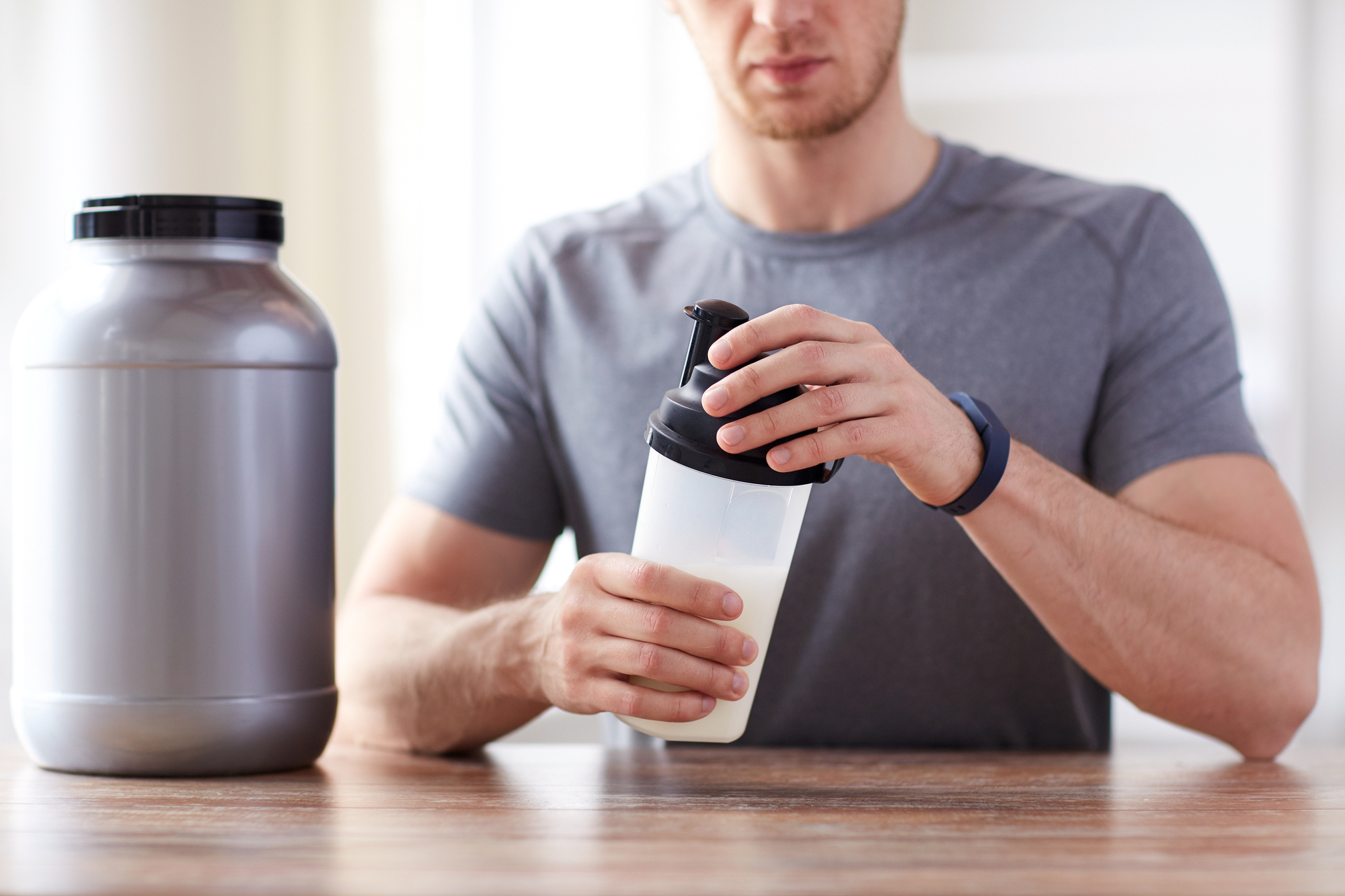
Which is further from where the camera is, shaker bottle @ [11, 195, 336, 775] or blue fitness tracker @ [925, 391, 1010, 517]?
blue fitness tracker @ [925, 391, 1010, 517]

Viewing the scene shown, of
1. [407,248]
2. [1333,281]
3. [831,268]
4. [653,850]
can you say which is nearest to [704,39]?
[831,268]

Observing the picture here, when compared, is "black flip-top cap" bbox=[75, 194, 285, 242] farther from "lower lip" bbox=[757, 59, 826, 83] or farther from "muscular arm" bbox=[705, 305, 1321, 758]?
"lower lip" bbox=[757, 59, 826, 83]

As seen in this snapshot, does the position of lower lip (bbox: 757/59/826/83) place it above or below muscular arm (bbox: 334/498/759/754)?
above

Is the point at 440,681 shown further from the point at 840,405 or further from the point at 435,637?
the point at 840,405

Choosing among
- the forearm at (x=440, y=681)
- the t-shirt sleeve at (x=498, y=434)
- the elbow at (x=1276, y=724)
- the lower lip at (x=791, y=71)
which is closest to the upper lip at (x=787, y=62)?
the lower lip at (x=791, y=71)

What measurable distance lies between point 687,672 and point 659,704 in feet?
0.09

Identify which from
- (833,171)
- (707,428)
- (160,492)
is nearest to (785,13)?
(833,171)

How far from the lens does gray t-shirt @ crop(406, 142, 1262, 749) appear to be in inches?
49.0

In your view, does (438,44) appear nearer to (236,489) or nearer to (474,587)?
(474,587)

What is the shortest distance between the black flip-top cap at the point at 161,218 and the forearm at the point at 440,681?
36 centimetres

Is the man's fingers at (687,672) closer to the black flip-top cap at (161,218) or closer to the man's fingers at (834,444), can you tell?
the man's fingers at (834,444)

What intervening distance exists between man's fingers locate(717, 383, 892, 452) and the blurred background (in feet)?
4.89

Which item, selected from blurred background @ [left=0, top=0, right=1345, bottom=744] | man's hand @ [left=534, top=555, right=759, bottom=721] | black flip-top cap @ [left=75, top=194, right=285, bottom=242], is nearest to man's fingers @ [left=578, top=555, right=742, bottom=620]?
man's hand @ [left=534, top=555, right=759, bottom=721]

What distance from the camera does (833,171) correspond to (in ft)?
4.35
